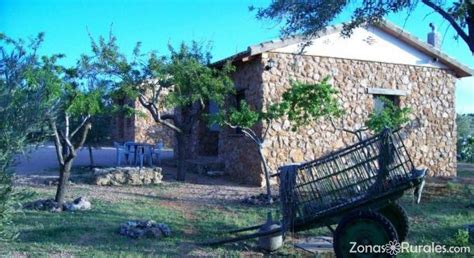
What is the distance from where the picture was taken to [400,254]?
21.0 feet

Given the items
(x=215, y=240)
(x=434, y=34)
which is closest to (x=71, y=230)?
(x=215, y=240)

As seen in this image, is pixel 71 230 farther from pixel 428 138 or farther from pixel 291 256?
pixel 428 138

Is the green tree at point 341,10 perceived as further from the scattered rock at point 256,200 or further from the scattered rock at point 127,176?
the scattered rock at point 127,176

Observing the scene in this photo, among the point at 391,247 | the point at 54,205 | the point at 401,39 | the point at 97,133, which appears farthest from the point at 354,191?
the point at 97,133

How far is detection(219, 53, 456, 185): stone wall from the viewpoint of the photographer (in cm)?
1344

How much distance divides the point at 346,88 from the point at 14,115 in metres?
11.7

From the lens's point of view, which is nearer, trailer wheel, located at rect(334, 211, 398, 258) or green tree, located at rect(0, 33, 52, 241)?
green tree, located at rect(0, 33, 52, 241)

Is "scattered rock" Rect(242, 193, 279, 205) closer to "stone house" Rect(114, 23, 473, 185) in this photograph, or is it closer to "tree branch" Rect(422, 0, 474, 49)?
"stone house" Rect(114, 23, 473, 185)

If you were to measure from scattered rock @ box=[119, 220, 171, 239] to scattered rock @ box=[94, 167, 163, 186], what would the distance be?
18.1 ft

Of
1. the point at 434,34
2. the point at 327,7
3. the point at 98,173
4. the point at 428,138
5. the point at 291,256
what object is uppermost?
the point at 434,34

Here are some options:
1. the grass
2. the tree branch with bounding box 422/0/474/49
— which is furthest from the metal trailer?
the tree branch with bounding box 422/0/474/49

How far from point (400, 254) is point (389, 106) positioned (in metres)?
7.00

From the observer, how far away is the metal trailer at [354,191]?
18.4 feet

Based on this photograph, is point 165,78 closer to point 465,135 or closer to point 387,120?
point 387,120
